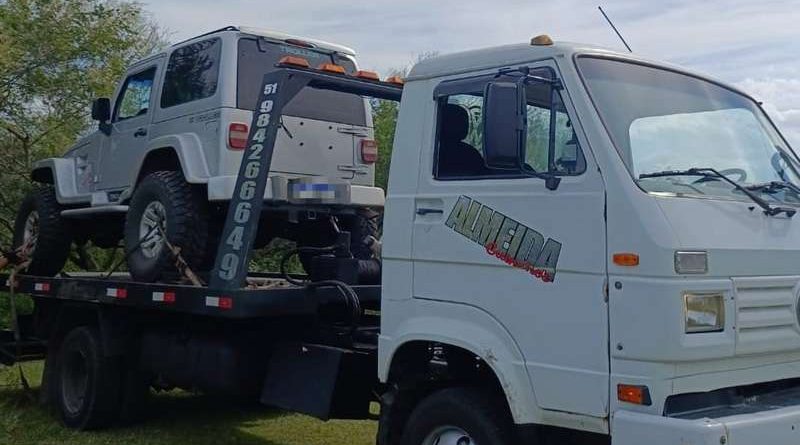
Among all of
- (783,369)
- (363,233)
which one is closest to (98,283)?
(363,233)

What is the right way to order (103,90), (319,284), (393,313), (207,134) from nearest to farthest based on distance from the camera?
(393,313) < (319,284) < (207,134) < (103,90)

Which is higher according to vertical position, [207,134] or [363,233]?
[207,134]

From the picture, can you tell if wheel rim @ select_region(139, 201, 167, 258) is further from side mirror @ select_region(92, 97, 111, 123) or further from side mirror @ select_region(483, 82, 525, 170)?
side mirror @ select_region(483, 82, 525, 170)

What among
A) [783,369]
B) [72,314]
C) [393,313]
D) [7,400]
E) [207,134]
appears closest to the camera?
[783,369]

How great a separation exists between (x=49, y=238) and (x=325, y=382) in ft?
14.7

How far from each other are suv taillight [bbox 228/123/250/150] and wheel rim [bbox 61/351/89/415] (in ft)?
7.89

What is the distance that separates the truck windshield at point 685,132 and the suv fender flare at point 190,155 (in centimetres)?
348

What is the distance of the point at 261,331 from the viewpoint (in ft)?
20.8

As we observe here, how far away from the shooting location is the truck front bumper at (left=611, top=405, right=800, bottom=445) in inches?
143

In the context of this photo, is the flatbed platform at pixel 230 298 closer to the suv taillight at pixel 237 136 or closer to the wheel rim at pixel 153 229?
the wheel rim at pixel 153 229

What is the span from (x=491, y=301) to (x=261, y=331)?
93.6 inches

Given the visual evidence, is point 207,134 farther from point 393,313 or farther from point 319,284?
point 393,313

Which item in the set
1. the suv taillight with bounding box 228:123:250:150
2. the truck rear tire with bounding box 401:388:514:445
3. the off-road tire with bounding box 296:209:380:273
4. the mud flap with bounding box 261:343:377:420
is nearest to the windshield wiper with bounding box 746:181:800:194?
the truck rear tire with bounding box 401:388:514:445

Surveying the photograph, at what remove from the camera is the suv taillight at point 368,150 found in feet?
24.7
